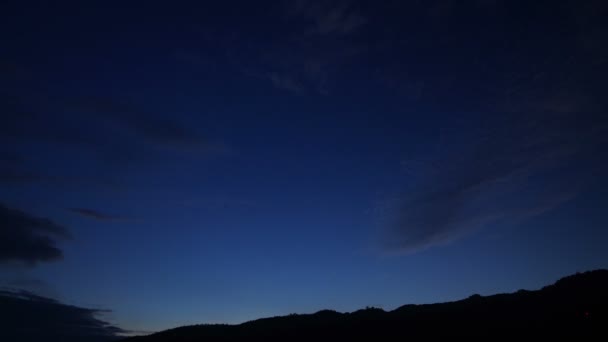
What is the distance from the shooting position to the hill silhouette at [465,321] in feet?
116

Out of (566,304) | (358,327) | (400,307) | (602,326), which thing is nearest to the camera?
(602,326)

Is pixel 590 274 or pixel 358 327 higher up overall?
pixel 590 274

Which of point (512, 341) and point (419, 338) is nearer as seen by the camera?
point (512, 341)

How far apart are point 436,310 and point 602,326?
18.5 metres

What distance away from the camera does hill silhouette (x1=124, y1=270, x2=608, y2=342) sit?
35375 millimetres

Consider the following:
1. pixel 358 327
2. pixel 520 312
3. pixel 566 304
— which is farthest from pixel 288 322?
pixel 566 304

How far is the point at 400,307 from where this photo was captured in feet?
182

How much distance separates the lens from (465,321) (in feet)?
134

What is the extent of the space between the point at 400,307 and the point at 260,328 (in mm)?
20343

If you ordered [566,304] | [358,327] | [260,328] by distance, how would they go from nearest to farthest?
[566,304] < [358,327] < [260,328]

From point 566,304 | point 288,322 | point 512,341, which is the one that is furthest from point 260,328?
point 566,304

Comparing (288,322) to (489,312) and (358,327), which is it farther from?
(489,312)

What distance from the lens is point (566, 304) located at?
4075cm

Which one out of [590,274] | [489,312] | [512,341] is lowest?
[512,341]
